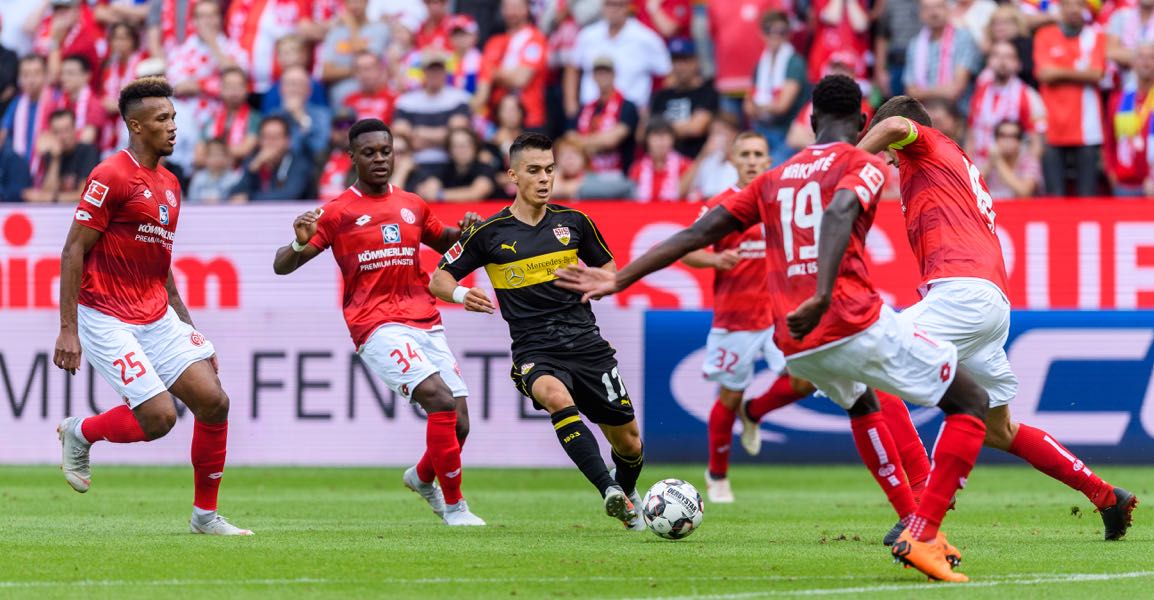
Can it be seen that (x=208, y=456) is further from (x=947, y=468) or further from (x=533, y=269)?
(x=947, y=468)

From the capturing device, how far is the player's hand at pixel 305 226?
9930 mm

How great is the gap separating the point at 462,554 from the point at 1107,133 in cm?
1072

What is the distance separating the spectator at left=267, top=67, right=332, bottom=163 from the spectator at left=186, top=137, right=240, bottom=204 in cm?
79

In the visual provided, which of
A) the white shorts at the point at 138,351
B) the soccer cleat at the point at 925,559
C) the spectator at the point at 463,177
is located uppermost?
the spectator at the point at 463,177

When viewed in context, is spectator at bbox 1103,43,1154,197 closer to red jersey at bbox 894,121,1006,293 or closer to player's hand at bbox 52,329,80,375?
red jersey at bbox 894,121,1006,293

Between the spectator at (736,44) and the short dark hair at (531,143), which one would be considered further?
the spectator at (736,44)

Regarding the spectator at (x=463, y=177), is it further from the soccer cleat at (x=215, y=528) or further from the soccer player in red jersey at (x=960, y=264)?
the soccer player in red jersey at (x=960, y=264)

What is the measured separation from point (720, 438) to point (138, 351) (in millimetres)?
5072

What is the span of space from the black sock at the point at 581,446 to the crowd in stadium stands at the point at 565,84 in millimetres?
7843

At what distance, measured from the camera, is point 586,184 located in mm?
17484

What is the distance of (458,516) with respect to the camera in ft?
34.0

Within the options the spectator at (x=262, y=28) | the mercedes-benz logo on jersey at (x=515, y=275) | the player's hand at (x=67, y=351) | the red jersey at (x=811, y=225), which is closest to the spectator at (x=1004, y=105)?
the spectator at (x=262, y=28)

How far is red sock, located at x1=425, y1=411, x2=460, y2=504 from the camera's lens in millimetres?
10070

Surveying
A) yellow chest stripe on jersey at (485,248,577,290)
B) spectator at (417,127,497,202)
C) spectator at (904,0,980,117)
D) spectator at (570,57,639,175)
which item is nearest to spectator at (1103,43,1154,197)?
spectator at (904,0,980,117)
